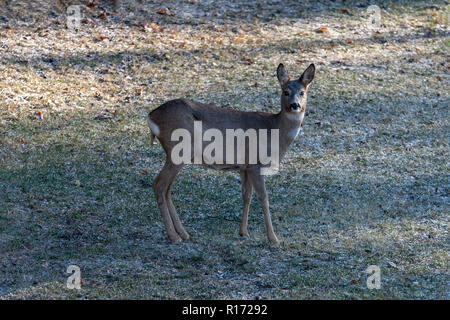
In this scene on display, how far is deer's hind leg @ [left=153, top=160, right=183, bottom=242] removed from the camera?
849cm

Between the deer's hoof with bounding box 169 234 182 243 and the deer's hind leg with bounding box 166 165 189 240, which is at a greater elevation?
the deer's hind leg with bounding box 166 165 189 240

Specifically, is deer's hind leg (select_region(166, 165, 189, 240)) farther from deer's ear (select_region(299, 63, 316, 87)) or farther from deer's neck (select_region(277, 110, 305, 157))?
deer's ear (select_region(299, 63, 316, 87))

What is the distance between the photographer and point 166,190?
8727 millimetres

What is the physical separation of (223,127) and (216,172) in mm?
2073

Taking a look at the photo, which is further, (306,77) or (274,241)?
(306,77)

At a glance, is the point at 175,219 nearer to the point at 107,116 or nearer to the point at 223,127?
the point at 223,127

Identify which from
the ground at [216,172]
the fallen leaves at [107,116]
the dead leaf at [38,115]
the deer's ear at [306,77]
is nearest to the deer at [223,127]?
the deer's ear at [306,77]

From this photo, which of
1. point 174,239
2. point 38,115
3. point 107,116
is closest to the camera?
point 174,239

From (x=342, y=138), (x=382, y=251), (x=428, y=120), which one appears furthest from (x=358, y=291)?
(x=428, y=120)

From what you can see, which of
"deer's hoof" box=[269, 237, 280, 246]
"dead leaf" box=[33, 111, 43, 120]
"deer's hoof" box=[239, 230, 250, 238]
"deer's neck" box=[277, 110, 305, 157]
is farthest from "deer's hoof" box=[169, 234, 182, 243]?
"dead leaf" box=[33, 111, 43, 120]

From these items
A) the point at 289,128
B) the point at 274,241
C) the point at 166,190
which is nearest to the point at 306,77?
the point at 289,128

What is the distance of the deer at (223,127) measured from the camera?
8.45m

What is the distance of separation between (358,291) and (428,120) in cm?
592

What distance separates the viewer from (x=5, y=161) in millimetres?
10250
